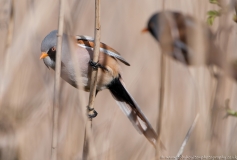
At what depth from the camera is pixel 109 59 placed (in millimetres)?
2199

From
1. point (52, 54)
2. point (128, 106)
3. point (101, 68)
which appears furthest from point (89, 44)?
point (128, 106)

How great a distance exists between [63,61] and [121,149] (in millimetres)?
692

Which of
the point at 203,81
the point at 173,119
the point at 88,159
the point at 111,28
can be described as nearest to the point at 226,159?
the point at 203,81

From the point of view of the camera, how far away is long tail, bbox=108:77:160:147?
2150mm

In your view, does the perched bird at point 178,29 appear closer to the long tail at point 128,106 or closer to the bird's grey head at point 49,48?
the long tail at point 128,106

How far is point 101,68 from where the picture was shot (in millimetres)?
2172

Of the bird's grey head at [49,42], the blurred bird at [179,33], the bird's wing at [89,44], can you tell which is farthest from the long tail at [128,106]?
the bird's grey head at [49,42]

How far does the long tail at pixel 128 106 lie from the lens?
2.15 meters

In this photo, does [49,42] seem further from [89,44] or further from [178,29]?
[178,29]

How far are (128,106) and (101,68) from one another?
1.03 ft

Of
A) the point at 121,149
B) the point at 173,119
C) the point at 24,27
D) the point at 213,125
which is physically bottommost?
the point at 121,149

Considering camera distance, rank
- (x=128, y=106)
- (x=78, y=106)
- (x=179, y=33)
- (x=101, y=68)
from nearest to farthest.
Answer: (x=78, y=106) → (x=101, y=68) → (x=128, y=106) → (x=179, y=33)

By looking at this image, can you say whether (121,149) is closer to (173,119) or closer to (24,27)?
(173,119)

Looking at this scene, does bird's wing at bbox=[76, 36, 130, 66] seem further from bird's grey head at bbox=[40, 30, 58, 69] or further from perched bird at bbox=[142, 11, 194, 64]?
perched bird at bbox=[142, 11, 194, 64]
